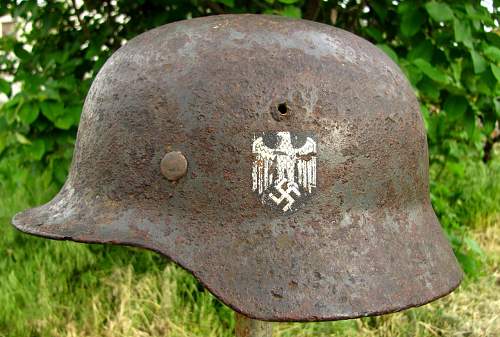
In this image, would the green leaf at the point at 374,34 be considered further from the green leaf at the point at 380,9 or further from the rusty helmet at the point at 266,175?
the rusty helmet at the point at 266,175

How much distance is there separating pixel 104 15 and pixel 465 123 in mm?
1900

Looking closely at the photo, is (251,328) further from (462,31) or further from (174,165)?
(462,31)

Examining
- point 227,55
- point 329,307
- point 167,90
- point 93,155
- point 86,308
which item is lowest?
point 86,308

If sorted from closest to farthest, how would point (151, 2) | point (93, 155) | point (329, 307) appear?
1. point (329, 307)
2. point (93, 155)
3. point (151, 2)

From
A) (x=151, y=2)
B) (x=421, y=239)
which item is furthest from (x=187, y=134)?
(x=151, y=2)

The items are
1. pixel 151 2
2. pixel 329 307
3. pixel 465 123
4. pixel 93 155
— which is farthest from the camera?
pixel 151 2

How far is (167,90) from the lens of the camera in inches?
51.8

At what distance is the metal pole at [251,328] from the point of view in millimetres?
1765

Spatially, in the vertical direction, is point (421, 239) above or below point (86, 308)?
above

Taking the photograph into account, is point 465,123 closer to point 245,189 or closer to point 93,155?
point 245,189

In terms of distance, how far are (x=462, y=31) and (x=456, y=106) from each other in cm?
40

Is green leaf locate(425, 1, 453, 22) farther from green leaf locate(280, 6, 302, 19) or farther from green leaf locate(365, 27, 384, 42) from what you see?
green leaf locate(280, 6, 302, 19)

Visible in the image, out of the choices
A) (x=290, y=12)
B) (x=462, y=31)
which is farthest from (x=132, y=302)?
(x=462, y=31)

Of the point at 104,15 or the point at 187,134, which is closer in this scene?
the point at 187,134
